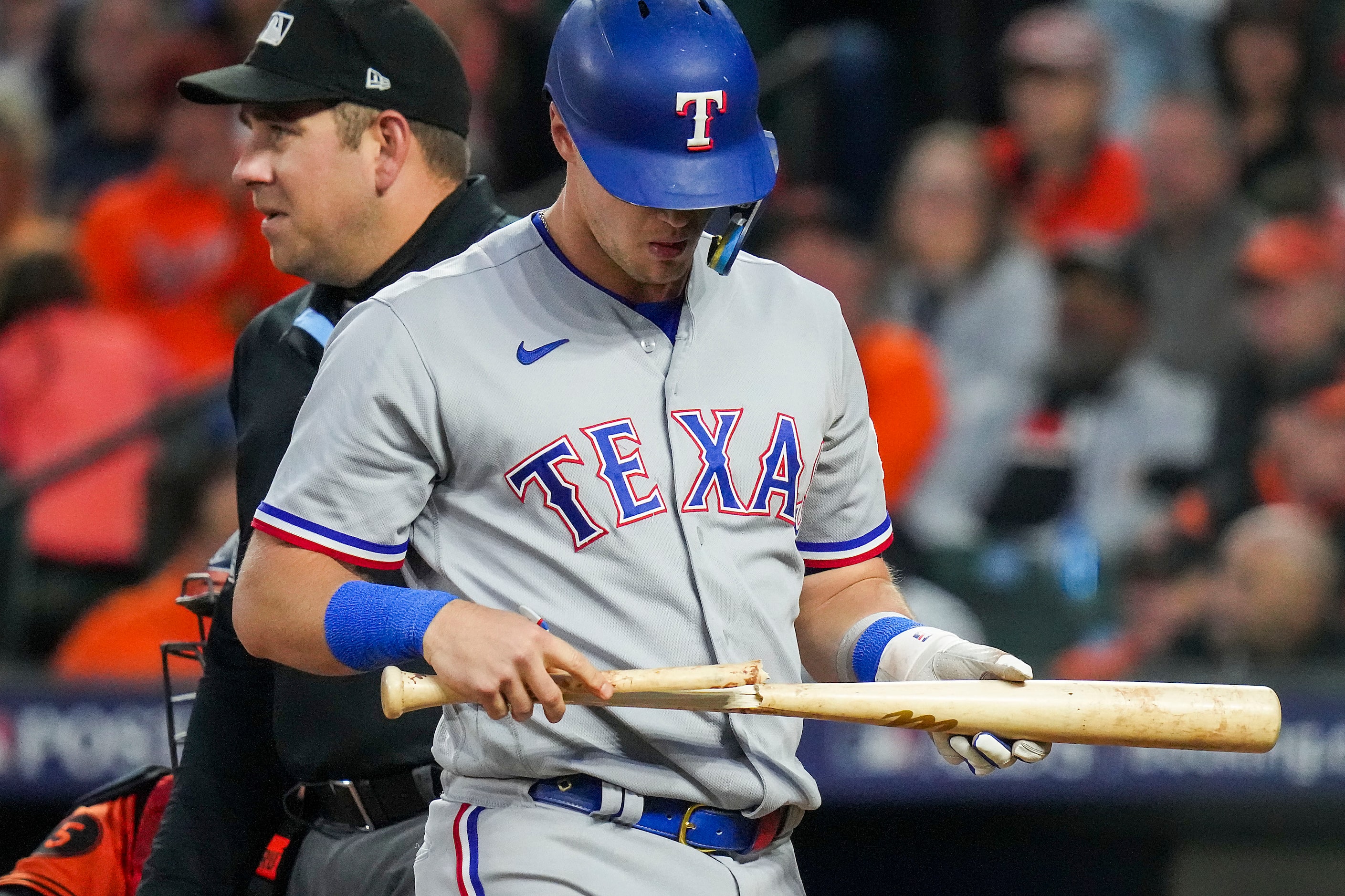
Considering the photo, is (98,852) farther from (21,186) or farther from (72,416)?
(21,186)

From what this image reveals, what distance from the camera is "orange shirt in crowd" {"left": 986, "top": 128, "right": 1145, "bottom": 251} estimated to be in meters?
6.21

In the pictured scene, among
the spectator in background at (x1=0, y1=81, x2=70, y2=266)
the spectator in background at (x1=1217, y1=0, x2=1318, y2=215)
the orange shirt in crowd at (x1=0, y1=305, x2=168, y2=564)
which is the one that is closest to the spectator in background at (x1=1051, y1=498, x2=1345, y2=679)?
the spectator in background at (x1=1217, y1=0, x2=1318, y2=215)

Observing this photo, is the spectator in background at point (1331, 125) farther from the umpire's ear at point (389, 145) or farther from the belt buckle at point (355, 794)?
the belt buckle at point (355, 794)

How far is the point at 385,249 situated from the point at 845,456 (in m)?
0.84

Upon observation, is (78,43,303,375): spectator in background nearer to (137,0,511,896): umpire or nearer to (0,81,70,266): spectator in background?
(0,81,70,266): spectator in background

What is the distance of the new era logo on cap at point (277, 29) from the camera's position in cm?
279

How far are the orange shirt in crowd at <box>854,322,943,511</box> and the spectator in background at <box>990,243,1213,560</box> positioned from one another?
28 cm

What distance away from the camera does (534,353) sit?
218cm

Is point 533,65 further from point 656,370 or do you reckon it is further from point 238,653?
point 656,370

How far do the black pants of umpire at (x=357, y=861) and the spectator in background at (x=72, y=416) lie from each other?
274 cm

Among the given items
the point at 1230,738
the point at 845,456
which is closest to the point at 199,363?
the point at 845,456

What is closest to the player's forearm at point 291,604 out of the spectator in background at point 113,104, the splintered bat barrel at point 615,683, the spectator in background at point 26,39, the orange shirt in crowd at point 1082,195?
the splintered bat barrel at point 615,683

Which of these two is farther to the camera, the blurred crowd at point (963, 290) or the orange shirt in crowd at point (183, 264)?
the orange shirt in crowd at point (183, 264)

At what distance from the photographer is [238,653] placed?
2783mm
